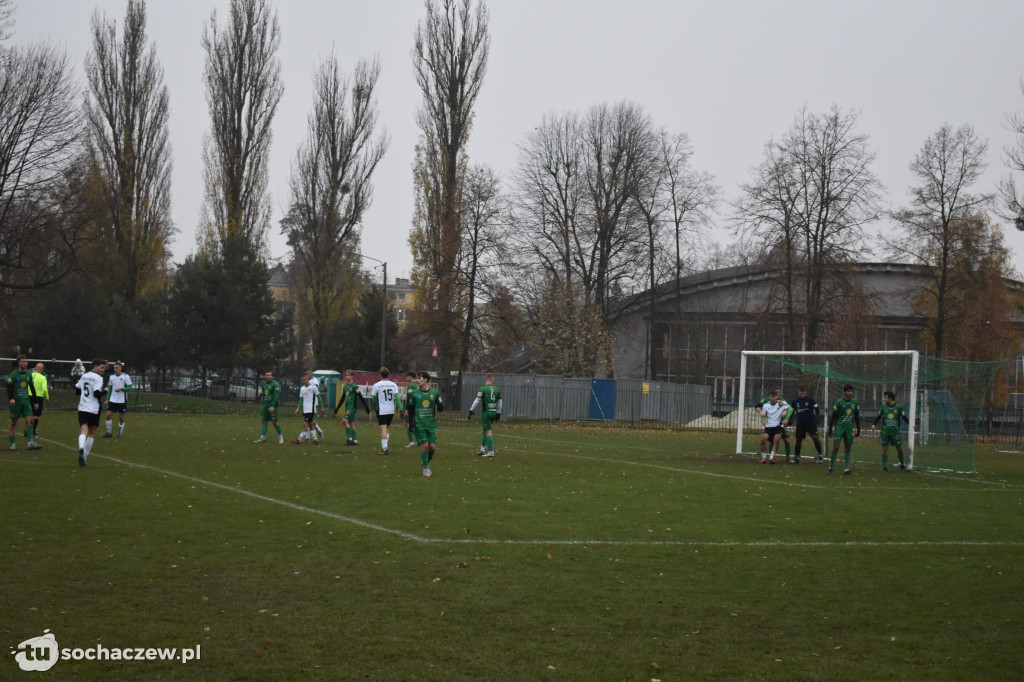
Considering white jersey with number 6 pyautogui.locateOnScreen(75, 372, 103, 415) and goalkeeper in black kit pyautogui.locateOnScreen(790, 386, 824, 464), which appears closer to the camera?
white jersey with number 6 pyautogui.locateOnScreen(75, 372, 103, 415)

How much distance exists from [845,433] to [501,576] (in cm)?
1435

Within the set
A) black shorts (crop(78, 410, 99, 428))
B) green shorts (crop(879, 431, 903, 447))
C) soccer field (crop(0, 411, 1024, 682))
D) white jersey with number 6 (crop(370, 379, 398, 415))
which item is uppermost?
white jersey with number 6 (crop(370, 379, 398, 415))

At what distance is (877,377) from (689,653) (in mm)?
22907

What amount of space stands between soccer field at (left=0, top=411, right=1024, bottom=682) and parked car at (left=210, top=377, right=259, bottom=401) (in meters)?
33.3

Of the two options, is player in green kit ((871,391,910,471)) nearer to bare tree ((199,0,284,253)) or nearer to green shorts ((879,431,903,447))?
green shorts ((879,431,903,447))

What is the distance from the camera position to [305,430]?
82.6 ft

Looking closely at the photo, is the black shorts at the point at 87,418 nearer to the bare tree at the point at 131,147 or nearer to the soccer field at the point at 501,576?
the soccer field at the point at 501,576

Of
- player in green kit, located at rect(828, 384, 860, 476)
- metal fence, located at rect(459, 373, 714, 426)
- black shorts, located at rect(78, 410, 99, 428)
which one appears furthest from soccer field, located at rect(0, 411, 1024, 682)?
metal fence, located at rect(459, 373, 714, 426)

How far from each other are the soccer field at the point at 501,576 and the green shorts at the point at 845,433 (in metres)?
3.55

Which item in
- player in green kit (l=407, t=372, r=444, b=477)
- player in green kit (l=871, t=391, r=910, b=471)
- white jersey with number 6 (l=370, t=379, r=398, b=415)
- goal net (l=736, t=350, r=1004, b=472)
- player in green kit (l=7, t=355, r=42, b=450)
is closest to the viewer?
player in green kit (l=407, t=372, r=444, b=477)

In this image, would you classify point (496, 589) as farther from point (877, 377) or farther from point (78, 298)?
point (78, 298)

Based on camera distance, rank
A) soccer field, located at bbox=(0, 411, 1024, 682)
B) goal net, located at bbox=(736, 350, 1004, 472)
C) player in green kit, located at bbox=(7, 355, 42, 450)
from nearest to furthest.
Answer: soccer field, located at bbox=(0, 411, 1024, 682) < player in green kit, located at bbox=(7, 355, 42, 450) < goal net, located at bbox=(736, 350, 1004, 472)

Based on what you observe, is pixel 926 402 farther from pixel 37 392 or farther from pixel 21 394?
pixel 21 394

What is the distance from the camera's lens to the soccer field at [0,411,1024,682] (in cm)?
623
